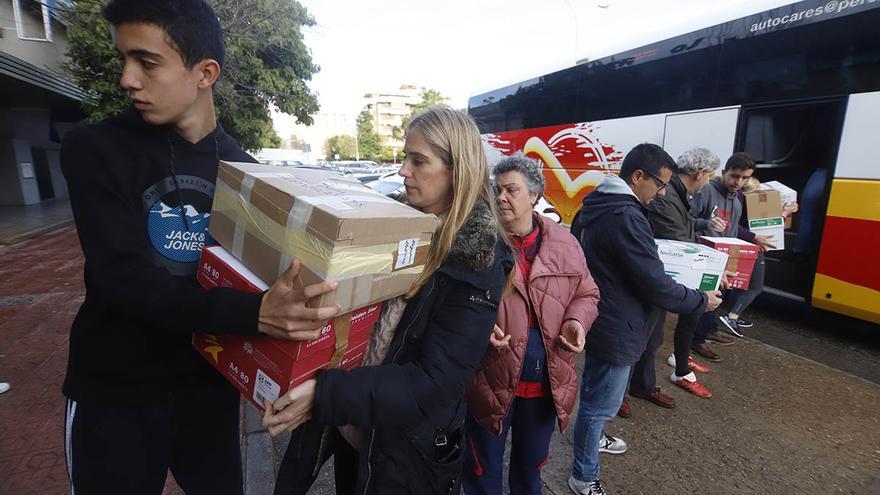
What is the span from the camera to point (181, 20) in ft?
4.10

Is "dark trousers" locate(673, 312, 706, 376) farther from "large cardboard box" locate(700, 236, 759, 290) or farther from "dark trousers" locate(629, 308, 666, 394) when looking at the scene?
"large cardboard box" locate(700, 236, 759, 290)

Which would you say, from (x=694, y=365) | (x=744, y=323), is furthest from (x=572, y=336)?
(x=744, y=323)

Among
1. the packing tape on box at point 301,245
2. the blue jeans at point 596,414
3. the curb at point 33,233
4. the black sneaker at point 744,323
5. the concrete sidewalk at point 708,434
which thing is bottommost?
the black sneaker at point 744,323

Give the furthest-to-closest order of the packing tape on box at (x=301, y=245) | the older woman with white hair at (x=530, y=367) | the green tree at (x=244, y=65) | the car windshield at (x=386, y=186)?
the car windshield at (x=386, y=186) → the green tree at (x=244, y=65) → the older woman with white hair at (x=530, y=367) → the packing tape on box at (x=301, y=245)

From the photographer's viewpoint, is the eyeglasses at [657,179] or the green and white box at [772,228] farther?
the green and white box at [772,228]

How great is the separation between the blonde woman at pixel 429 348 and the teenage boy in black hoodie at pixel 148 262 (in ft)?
1.23

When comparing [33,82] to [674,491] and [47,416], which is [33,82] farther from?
[674,491]

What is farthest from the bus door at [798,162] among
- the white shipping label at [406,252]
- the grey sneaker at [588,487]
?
the white shipping label at [406,252]

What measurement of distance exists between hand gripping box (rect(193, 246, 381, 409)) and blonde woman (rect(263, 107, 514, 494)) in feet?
0.25

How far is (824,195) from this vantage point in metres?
4.71

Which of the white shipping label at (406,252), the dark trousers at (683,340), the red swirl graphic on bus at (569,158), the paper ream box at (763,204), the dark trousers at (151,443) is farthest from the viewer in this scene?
the red swirl graphic on bus at (569,158)

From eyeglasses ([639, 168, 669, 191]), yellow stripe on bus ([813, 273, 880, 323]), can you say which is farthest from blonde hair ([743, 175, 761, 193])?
eyeglasses ([639, 168, 669, 191])

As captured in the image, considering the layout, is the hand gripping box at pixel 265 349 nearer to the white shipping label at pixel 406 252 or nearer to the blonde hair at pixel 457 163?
the white shipping label at pixel 406 252

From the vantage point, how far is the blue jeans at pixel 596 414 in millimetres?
2547
